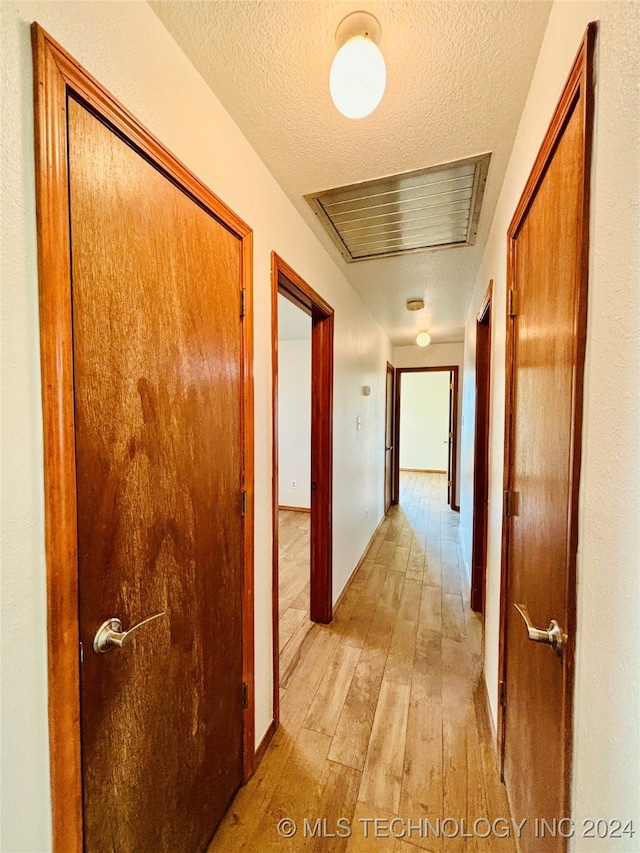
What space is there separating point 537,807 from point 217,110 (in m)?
2.25

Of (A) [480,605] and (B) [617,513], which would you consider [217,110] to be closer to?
(B) [617,513]

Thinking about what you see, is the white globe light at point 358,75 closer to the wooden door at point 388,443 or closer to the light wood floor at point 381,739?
the light wood floor at point 381,739

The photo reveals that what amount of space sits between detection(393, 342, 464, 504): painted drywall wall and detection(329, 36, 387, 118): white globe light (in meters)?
4.41

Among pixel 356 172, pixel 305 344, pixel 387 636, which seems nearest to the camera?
pixel 356 172

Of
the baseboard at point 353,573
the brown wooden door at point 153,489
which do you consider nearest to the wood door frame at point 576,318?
the brown wooden door at point 153,489

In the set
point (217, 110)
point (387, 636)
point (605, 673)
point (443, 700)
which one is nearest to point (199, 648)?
point (605, 673)

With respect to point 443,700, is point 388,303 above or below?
above

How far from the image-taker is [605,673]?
53 cm

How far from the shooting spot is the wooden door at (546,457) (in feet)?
2.16

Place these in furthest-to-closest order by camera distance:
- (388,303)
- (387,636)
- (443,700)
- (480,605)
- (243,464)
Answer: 1. (388,303)
2. (480,605)
3. (387,636)
4. (443,700)
5. (243,464)

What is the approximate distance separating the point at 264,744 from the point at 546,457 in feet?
5.27

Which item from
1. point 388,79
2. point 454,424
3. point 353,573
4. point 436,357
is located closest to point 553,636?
→ point 388,79

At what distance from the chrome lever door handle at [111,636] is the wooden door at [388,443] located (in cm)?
403

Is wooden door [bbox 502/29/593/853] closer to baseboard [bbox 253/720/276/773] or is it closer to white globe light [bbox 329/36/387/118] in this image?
white globe light [bbox 329/36/387/118]
